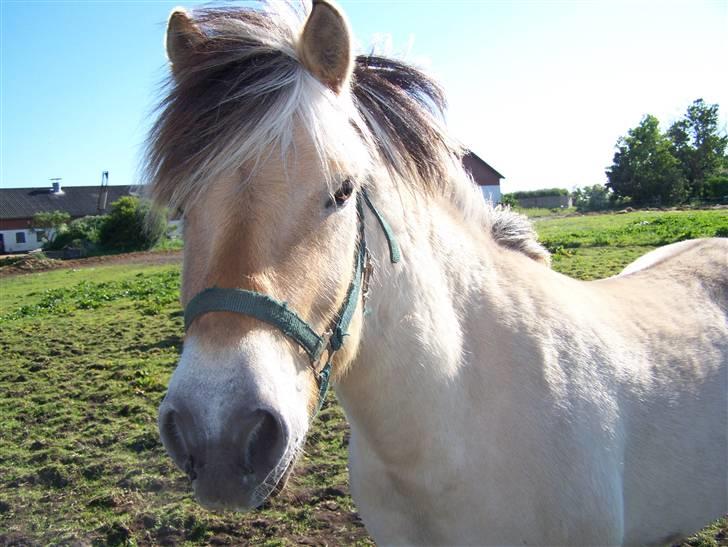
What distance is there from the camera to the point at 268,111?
6.10 ft

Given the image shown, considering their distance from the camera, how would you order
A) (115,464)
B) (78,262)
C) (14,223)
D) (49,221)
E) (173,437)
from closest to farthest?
1. (173,437)
2. (115,464)
3. (78,262)
4. (49,221)
5. (14,223)

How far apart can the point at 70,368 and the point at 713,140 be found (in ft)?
216

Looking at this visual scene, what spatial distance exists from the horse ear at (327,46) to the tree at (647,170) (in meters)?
56.4

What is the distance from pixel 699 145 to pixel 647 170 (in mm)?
9650

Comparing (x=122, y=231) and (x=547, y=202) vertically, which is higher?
(x=547, y=202)

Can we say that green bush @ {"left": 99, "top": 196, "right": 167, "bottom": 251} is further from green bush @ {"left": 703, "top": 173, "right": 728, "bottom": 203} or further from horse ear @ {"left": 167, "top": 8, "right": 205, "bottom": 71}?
green bush @ {"left": 703, "top": 173, "right": 728, "bottom": 203}

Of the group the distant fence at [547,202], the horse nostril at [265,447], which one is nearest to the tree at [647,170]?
the distant fence at [547,202]

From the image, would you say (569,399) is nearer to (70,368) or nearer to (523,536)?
(523,536)

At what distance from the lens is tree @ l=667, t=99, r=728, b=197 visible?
56.9 metres

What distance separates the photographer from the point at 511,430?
217 centimetres

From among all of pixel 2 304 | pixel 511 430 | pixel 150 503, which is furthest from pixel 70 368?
pixel 2 304

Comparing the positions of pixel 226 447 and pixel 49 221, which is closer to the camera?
pixel 226 447

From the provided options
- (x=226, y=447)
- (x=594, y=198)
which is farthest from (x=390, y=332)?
(x=594, y=198)

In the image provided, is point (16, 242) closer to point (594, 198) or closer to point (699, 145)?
point (594, 198)
